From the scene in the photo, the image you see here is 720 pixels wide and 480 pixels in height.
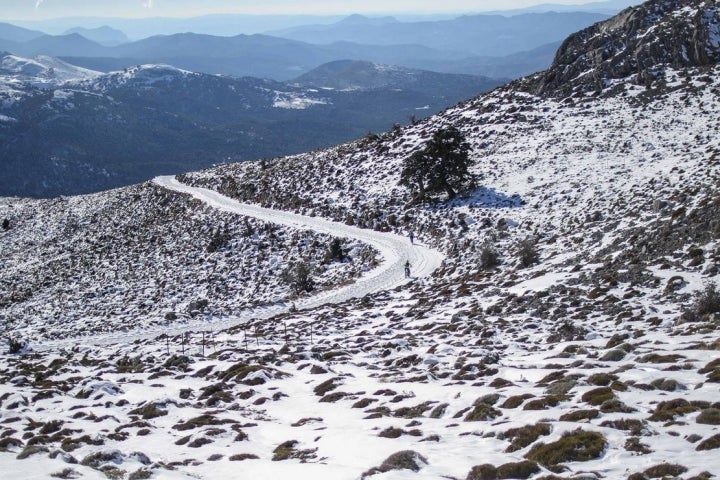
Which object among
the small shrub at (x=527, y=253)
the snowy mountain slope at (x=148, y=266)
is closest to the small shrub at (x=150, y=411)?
the snowy mountain slope at (x=148, y=266)

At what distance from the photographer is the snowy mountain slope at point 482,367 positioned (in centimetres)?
1491

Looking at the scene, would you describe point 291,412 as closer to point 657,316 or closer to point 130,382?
point 130,382

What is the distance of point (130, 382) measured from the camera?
91.4ft

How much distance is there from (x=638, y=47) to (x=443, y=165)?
31523mm

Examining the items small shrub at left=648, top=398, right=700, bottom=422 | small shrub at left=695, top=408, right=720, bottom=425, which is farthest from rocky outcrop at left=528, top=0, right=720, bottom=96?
small shrub at left=695, top=408, right=720, bottom=425

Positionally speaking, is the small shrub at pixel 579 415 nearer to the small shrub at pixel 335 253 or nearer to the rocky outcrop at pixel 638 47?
the small shrub at pixel 335 253

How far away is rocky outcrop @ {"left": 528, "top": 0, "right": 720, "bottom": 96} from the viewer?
218ft

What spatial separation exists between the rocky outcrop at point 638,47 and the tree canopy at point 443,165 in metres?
24.0

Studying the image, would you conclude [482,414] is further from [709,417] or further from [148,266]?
[148,266]

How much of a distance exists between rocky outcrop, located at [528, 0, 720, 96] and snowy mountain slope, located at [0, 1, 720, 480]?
40.8 feet

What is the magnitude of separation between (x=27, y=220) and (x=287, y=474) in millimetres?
106149

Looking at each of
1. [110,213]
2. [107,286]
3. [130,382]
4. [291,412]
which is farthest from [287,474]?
[110,213]

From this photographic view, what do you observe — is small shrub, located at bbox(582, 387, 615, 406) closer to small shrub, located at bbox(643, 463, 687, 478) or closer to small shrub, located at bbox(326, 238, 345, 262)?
small shrub, located at bbox(643, 463, 687, 478)

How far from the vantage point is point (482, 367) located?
2283cm
